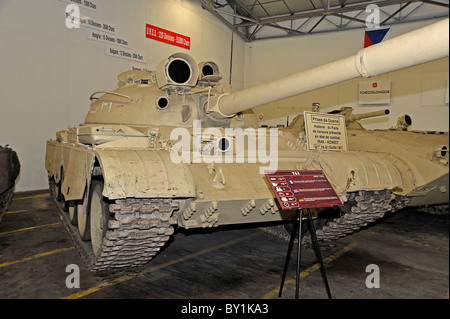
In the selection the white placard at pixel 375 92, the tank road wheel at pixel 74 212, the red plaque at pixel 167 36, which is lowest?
the tank road wheel at pixel 74 212

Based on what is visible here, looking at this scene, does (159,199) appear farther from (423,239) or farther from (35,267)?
(423,239)

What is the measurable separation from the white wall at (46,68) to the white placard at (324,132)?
8035mm

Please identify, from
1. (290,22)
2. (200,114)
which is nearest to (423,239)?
(200,114)

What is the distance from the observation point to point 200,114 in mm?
6191

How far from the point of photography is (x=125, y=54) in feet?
40.5

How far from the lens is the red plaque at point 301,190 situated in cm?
367

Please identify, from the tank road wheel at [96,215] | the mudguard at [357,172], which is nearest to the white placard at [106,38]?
the tank road wheel at [96,215]

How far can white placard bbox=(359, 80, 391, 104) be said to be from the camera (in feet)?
44.5

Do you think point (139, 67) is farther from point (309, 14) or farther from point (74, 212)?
point (74, 212)

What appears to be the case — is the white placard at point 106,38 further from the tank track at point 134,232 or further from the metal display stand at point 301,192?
the metal display stand at point 301,192

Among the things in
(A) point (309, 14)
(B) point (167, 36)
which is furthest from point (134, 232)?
(A) point (309, 14)

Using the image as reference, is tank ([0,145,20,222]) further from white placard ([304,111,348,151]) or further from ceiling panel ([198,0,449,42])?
ceiling panel ([198,0,449,42])

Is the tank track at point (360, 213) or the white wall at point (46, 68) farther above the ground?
the white wall at point (46, 68)
